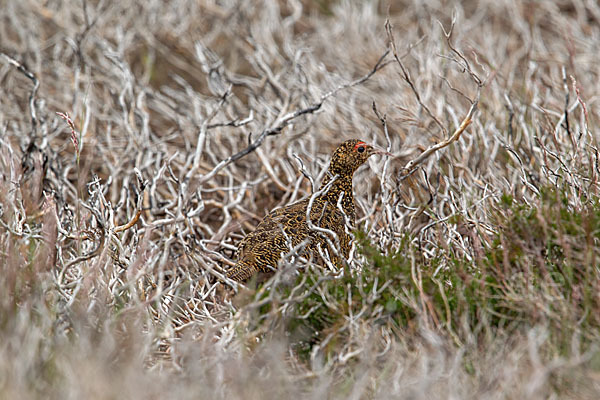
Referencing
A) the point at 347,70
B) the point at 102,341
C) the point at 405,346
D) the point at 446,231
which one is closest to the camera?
the point at 102,341

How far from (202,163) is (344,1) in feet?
10.0

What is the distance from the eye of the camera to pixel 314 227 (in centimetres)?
320

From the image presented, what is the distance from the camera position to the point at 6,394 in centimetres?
219

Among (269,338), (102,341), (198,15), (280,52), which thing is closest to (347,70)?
(280,52)

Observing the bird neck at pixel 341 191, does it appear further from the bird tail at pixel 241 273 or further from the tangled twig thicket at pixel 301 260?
the bird tail at pixel 241 273

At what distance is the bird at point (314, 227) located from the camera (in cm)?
328

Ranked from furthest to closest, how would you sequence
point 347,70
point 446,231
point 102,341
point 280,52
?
1. point 280,52
2. point 347,70
3. point 446,231
4. point 102,341

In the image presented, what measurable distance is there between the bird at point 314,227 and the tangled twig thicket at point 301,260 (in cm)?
9

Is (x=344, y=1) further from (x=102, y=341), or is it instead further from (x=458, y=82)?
(x=102, y=341)

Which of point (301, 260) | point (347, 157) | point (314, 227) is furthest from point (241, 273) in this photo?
point (347, 157)

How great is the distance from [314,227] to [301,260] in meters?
0.17

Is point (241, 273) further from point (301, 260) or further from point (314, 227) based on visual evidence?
point (314, 227)

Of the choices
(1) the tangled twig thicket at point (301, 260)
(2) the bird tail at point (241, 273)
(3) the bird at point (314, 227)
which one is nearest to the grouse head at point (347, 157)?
(3) the bird at point (314, 227)

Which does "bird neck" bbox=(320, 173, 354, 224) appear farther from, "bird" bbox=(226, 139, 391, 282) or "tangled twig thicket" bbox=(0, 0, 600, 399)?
"tangled twig thicket" bbox=(0, 0, 600, 399)
